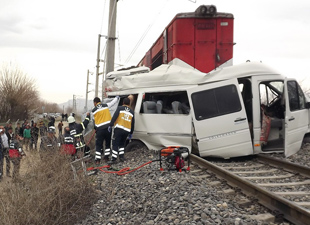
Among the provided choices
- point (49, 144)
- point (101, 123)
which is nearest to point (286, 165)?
point (101, 123)

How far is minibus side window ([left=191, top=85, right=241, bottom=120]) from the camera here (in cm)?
808

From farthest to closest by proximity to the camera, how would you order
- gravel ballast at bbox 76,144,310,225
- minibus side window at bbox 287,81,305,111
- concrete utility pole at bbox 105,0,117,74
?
1. concrete utility pole at bbox 105,0,117,74
2. minibus side window at bbox 287,81,305,111
3. gravel ballast at bbox 76,144,310,225

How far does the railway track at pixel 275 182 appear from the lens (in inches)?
170

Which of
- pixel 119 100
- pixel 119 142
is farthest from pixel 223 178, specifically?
pixel 119 100

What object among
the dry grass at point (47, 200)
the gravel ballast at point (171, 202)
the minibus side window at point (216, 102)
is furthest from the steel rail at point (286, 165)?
the dry grass at point (47, 200)

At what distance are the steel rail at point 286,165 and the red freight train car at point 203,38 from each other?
11.2 feet

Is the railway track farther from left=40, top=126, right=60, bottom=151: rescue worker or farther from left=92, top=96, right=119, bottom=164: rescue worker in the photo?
left=40, top=126, right=60, bottom=151: rescue worker

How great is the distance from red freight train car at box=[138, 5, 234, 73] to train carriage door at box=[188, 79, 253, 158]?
2238 mm

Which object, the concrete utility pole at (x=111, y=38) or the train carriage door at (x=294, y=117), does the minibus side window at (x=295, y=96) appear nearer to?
the train carriage door at (x=294, y=117)

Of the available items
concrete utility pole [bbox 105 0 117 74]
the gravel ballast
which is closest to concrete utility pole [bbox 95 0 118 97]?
concrete utility pole [bbox 105 0 117 74]

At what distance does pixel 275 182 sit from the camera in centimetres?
631

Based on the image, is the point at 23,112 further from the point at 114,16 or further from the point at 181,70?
the point at 181,70

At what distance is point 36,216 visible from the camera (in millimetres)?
4801

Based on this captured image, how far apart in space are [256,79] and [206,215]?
16.3 ft
